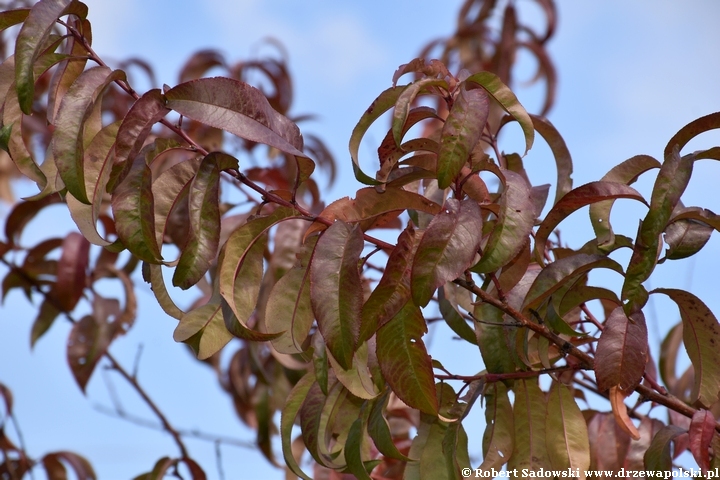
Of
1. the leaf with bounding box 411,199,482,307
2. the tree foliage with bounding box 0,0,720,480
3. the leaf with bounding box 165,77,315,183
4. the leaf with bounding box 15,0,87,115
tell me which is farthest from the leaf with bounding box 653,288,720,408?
the leaf with bounding box 15,0,87,115

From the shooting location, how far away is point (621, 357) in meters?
1.02

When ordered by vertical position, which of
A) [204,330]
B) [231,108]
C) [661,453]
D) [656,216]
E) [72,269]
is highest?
[72,269]

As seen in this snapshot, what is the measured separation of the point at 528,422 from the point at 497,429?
53 millimetres

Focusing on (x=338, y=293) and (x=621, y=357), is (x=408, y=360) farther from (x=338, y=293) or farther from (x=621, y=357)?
(x=621, y=357)

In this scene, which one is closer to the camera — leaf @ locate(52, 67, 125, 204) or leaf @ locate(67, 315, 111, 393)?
leaf @ locate(52, 67, 125, 204)

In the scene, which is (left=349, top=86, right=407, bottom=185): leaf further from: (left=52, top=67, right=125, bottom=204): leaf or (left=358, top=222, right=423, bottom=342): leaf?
(left=52, top=67, right=125, bottom=204): leaf

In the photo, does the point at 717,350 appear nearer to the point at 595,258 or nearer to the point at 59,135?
the point at 595,258

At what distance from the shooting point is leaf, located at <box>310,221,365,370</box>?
35.7 inches

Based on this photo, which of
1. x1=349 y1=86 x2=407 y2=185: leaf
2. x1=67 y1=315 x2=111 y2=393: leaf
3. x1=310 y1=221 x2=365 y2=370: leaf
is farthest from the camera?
x1=67 y1=315 x2=111 y2=393: leaf

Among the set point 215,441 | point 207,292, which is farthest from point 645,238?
point 215,441

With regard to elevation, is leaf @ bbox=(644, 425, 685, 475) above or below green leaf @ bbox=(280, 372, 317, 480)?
below

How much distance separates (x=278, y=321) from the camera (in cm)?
106

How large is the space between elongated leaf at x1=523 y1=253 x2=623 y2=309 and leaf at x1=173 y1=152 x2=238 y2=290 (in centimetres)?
44

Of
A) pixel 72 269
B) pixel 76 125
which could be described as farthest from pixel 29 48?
pixel 72 269
